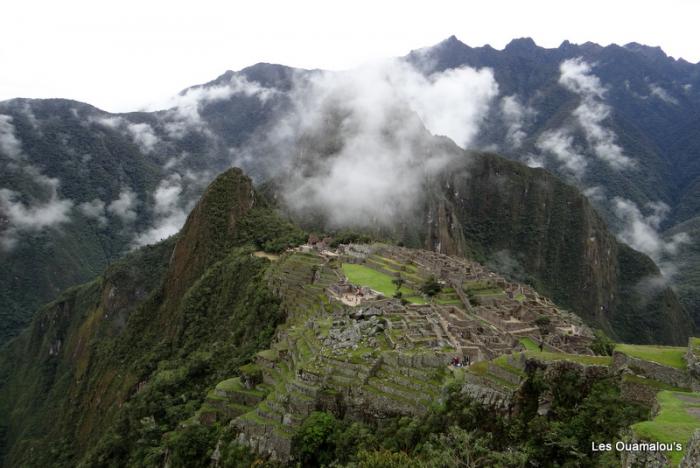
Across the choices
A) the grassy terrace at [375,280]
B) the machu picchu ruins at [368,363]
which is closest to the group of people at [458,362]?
the machu picchu ruins at [368,363]

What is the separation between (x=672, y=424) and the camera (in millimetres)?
10102

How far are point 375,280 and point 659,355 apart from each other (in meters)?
40.2

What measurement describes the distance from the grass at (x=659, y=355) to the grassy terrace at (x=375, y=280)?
2815 cm

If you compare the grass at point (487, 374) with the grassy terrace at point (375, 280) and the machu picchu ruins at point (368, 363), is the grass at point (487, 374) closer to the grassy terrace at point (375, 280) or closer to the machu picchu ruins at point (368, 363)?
the machu picchu ruins at point (368, 363)

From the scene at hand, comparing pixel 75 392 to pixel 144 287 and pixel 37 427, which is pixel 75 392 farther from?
pixel 144 287

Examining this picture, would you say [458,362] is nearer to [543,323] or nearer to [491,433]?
[491,433]

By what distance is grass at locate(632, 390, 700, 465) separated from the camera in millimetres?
9405

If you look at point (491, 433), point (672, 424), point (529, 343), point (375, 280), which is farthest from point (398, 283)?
point (672, 424)

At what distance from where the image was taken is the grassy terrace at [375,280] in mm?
48200

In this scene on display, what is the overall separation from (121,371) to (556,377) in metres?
73.0

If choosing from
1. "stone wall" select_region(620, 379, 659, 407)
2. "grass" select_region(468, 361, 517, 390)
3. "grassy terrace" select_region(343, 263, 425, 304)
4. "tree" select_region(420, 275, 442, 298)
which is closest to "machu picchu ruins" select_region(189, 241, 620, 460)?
"grass" select_region(468, 361, 517, 390)

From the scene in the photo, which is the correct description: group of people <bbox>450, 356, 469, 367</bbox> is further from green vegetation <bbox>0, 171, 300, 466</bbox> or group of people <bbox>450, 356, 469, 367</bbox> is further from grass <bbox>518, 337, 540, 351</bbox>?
grass <bbox>518, 337, 540, 351</bbox>

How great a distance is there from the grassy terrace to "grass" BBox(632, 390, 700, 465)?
32.2 m

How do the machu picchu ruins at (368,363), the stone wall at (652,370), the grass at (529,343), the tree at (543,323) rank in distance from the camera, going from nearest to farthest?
1. the stone wall at (652,370)
2. the machu picchu ruins at (368,363)
3. the grass at (529,343)
4. the tree at (543,323)
